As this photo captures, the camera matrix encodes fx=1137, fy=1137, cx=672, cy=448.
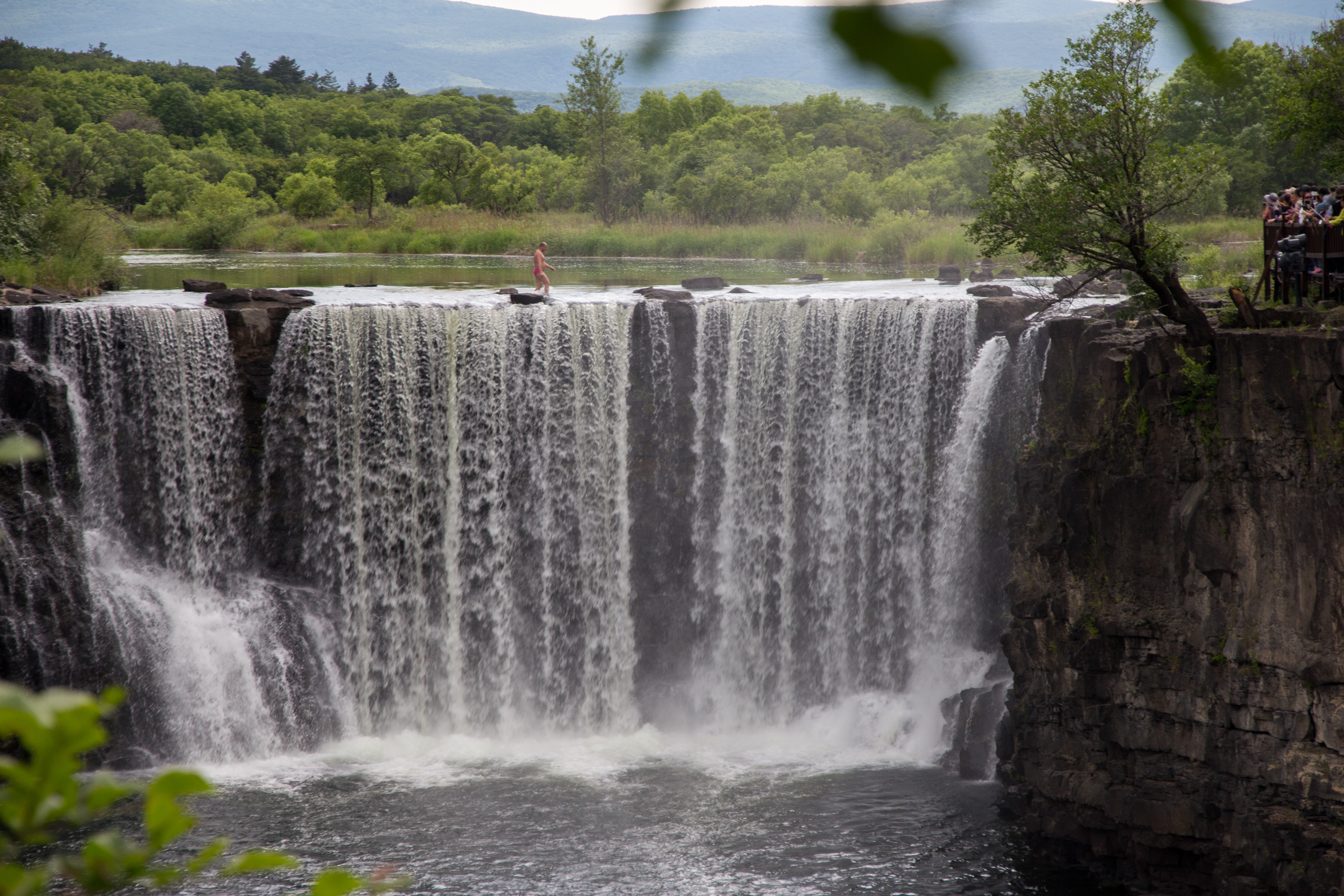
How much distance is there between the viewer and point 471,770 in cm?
1525

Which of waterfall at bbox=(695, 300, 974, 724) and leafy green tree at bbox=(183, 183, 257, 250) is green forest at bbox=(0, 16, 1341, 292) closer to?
leafy green tree at bbox=(183, 183, 257, 250)

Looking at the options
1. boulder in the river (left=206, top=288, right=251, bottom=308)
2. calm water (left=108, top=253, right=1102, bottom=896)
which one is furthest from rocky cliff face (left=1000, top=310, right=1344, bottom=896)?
boulder in the river (left=206, top=288, right=251, bottom=308)

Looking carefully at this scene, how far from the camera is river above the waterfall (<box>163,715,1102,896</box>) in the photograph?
11961 millimetres

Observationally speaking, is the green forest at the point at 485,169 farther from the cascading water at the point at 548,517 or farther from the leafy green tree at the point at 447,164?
the cascading water at the point at 548,517

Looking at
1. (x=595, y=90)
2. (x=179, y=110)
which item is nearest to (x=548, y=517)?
(x=595, y=90)

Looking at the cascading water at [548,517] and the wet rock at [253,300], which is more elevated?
the wet rock at [253,300]

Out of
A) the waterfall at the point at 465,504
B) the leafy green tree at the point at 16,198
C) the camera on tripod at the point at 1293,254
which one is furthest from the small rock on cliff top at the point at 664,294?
the leafy green tree at the point at 16,198

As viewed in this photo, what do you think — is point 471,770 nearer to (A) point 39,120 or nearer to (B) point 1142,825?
(B) point 1142,825

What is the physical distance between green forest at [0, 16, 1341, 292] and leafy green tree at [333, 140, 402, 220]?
9 cm

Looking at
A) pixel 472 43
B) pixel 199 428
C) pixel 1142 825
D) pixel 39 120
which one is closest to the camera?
pixel 472 43

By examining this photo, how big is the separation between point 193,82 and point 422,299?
28588 millimetres

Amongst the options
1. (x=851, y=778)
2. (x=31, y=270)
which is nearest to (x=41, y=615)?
(x=31, y=270)

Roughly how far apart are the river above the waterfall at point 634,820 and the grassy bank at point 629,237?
13.3m

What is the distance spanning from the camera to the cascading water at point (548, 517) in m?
16.2
